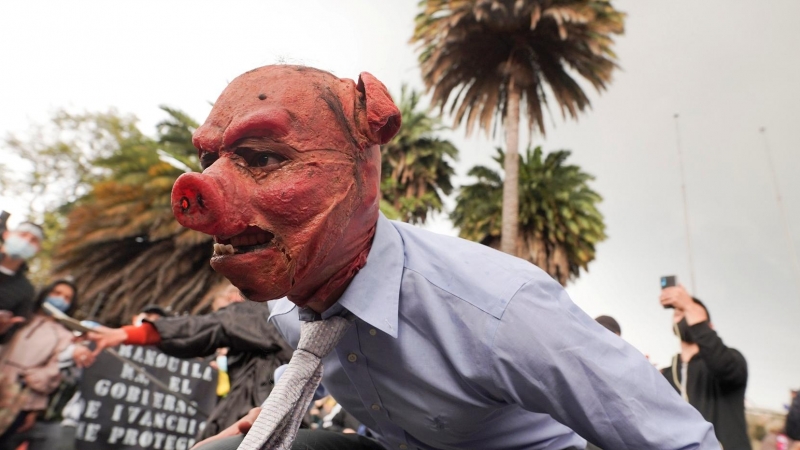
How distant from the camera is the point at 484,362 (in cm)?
134

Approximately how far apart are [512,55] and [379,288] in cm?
1459

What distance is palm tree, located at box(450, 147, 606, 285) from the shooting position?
17.7 metres

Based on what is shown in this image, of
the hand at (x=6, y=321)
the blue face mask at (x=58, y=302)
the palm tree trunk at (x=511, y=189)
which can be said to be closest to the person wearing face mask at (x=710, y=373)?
the hand at (x=6, y=321)

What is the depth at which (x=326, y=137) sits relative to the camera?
4.33ft

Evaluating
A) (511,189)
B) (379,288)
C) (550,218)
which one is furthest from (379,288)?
(550,218)

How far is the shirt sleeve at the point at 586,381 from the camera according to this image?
124 cm

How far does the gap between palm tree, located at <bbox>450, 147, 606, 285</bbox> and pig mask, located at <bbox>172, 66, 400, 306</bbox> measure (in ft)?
53.8

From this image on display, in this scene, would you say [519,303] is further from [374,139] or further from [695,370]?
[695,370]

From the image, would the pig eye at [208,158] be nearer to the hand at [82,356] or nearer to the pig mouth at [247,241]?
the pig mouth at [247,241]

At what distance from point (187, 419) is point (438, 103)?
492 inches

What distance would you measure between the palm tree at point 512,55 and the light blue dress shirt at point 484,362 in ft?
36.3

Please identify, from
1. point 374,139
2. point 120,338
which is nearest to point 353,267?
point 374,139

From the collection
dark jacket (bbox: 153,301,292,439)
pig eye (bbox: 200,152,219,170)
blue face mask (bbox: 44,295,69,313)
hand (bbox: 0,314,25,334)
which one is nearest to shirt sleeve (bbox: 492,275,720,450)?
pig eye (bbox: 200,152,219,170)

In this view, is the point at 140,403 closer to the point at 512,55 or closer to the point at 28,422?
the point at 28,422
